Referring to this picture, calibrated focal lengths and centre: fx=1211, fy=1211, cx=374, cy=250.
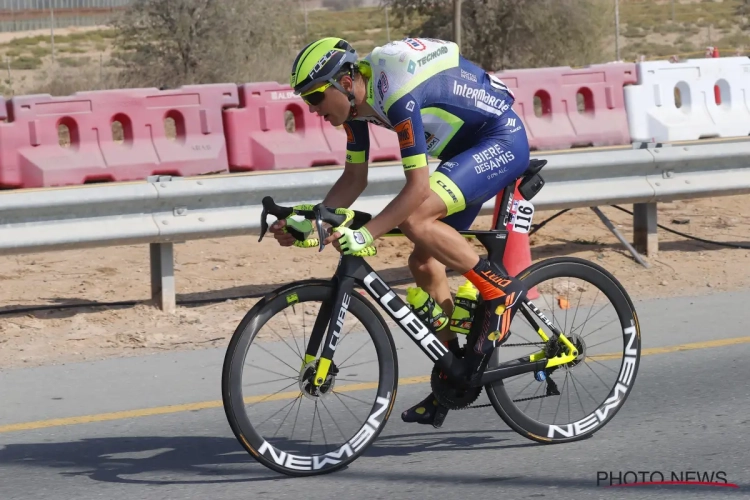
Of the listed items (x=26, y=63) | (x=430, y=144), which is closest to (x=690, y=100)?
(x=430, y=144)

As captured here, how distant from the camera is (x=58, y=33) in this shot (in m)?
60.9

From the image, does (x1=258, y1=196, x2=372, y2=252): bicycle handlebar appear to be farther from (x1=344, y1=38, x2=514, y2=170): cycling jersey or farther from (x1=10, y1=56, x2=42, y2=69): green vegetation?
(x1=10, y1=56, x2=42, y2=69): green vegetation

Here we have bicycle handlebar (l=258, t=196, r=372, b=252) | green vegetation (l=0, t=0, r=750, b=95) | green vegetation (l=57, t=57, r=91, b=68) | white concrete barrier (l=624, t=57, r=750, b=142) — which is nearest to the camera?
bicycle handlebar (l=258, t=196, r=372, b=252)

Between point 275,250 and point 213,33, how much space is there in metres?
19.0

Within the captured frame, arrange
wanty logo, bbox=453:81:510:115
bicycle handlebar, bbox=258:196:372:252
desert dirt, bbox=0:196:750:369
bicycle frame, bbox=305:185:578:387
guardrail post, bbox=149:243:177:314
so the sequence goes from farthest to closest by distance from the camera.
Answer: guardrail post, bbox=149:243:177:314 < desert dirt, bbox=0:196:750:369 < wanty logo, bbox=453:81:510:115 < bicycle frame, bbox=305:185:578:387 < bicycle handlebar, bbox=258:196:372:252

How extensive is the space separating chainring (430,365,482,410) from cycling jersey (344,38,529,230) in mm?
692

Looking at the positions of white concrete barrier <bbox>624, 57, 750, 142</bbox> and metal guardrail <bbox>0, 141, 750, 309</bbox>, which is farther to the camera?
white concrete barrier <bbox>624, 57, 750, 142</bbox>

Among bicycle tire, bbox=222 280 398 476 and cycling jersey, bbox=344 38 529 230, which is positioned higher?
cycling jersey, bbox=344 38 529 230

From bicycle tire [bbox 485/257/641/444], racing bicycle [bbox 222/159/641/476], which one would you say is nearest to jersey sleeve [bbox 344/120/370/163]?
racing bicycle [bbox 222/159/641/476]

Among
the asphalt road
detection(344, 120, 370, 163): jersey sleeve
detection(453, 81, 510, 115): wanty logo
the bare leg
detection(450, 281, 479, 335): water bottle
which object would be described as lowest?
the asphalt road

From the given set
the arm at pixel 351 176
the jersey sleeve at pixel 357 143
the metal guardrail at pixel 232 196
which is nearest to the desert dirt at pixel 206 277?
the metal guardrail at pixel 232 196

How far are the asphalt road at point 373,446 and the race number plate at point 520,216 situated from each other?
3.27ft

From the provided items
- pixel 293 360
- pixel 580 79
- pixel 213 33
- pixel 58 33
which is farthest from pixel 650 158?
pixel 58 33

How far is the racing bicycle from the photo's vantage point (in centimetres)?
494
